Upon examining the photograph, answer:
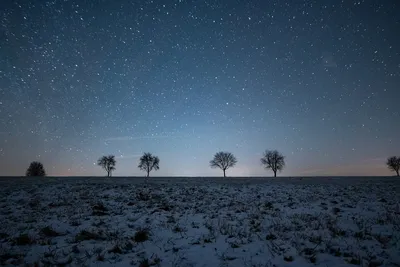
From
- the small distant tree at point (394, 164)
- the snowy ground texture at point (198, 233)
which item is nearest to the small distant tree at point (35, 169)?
the snowy ground texture at point (198, 233)

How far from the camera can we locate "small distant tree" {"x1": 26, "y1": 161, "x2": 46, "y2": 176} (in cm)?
7566

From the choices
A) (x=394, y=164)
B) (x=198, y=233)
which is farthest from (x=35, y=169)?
(x=394, y=164)

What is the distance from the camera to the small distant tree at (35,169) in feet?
248

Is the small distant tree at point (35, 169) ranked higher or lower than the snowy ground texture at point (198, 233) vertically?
higher

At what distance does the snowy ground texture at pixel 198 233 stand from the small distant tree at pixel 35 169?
77.6m

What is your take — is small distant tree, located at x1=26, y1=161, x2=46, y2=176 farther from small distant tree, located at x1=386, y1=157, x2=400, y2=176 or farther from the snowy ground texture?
small distant tree, located at x1=386, y1=157, x2=400, y2=176

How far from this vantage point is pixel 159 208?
11633mm

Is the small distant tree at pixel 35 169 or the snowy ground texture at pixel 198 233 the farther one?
the small distant tree at pixel 35 169

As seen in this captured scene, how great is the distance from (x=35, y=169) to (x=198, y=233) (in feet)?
294

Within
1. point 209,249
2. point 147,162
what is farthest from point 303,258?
point 147,162

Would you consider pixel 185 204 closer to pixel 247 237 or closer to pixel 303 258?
pixel 247 237

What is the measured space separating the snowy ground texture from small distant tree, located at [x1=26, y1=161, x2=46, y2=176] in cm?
7756

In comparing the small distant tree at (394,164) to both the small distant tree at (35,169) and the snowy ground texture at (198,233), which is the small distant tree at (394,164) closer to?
the snowy ground texture at (198,233)

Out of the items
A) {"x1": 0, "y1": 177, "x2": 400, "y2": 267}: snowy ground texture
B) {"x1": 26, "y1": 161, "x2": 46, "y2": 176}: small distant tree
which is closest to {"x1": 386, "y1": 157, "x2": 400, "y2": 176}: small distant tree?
{"x1": 0, "y1": 177, "x2": 400, "y2": 267}: snowy ground texture
